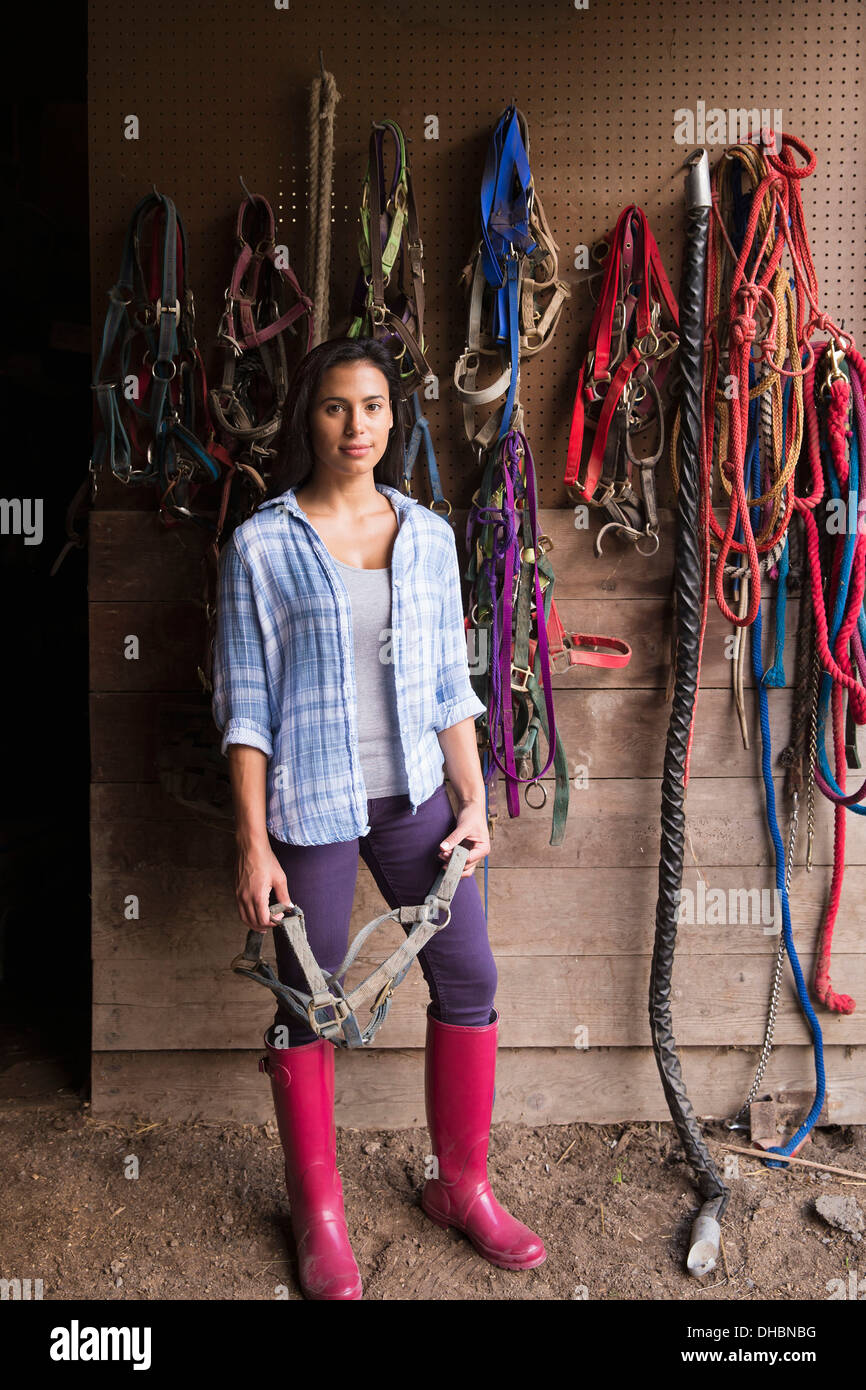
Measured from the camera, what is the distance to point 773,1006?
2371 mm

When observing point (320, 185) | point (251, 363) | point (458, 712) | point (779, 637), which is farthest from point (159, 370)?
point (779, 637)

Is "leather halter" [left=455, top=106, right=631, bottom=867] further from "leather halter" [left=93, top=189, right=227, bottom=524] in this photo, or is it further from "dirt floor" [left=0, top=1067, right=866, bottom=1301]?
"dirt floor" [left=0, top=1067, right=866, bottom=1301]

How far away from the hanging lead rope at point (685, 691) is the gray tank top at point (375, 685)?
78 cm

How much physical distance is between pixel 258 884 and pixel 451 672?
57 cm

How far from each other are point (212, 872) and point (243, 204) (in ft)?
5.28

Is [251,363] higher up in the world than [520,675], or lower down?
higher up

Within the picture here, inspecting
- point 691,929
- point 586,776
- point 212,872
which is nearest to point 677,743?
point 586,776

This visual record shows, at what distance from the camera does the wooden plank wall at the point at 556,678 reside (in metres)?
2.19

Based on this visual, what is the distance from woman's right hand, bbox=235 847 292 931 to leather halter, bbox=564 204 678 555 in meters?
1.09

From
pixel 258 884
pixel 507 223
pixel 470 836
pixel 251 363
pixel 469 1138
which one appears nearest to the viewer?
pixel 258 884

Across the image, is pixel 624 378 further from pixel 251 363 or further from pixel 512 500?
pixel 251 363

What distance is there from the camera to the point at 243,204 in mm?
2117

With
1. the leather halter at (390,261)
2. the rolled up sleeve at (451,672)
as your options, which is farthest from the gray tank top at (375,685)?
the leather halter at (390,261)

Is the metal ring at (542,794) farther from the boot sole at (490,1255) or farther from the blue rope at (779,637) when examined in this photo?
the boot sole at (490,1255)
